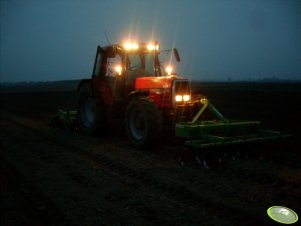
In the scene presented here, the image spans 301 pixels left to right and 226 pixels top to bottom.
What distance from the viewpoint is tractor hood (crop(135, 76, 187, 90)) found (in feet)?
23.9

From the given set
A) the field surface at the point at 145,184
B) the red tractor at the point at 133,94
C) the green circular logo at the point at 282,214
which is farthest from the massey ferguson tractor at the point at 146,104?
the green circular logo at the point at 282,214

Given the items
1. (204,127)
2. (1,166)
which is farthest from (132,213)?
(1,166)

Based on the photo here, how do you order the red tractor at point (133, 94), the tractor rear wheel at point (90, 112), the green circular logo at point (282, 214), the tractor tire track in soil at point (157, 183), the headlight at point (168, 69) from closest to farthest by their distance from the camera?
the green circular logo at point (282, 214)
the tractor tire track in soil at point (157, 183)
the red tractor at point (133, 94)
the headlight at point (168, 69)
the tractor rear wheel at point (90, 112)

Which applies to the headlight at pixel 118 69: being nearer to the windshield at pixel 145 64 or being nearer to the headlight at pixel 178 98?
the windshield at pixel 145 64

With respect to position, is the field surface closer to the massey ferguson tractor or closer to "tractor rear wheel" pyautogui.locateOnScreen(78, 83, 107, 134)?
the massey ferguson tractor

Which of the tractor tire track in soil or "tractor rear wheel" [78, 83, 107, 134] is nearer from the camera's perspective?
the tractor tire track in soil

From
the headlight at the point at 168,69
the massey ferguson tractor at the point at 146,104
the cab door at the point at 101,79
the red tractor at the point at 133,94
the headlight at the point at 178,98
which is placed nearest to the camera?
the massey ferguson tractor at the point at 146,104

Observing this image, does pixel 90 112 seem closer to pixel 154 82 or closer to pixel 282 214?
pixel 154 82

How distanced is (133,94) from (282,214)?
14.4ft

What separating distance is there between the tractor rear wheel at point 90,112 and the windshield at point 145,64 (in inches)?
52.4

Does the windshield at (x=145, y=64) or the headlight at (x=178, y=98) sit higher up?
the windshield at (x=145, y=64)

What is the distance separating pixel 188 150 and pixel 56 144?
3.28 metres

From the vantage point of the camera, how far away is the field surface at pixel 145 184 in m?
4.04

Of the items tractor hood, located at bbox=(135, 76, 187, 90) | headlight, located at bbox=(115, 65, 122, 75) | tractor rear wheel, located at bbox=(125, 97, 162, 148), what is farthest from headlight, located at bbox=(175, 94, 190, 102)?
headlight, located at bbox=(115, 65, 122, 75)
